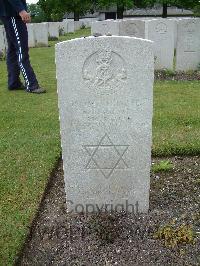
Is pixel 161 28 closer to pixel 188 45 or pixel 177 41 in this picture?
pixel 177 41

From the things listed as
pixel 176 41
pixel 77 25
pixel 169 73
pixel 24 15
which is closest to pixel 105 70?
pixel 24 15

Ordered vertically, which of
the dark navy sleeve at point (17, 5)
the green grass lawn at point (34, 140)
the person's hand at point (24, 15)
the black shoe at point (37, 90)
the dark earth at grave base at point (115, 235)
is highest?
the dark navy sleeve at point (17, 5)

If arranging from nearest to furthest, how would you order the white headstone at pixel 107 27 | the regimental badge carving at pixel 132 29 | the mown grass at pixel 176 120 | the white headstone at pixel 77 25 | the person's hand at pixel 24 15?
the mown grass at pixel 176 120 < the person's hand at pixel 24 15 < the regimental badge carving at pixel 132 29 < the white headstone at pixel 107 27 < the white headstone at pixel 77 25

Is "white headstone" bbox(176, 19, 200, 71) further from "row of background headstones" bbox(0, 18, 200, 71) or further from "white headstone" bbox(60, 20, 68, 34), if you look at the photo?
"white headstone" bbox(60, 20, 68, 34)

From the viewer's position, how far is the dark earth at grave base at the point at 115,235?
2.96 metres

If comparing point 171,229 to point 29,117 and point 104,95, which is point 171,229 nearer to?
point 104,95

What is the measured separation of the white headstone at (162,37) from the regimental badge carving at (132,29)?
1301 millimetres

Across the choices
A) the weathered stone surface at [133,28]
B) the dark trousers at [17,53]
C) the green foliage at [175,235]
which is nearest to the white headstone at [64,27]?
the weathered stone surface at [133,28]

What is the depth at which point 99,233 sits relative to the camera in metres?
3.15

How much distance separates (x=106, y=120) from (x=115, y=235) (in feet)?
2.76

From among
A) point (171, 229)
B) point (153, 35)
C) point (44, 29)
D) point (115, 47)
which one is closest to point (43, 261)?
point (171, 229)

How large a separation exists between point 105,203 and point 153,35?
22.3ft

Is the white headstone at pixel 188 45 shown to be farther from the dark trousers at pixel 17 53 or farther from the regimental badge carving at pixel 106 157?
the regimental badge carving at pixel 106 157

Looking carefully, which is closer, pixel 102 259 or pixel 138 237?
pixel 102 259
